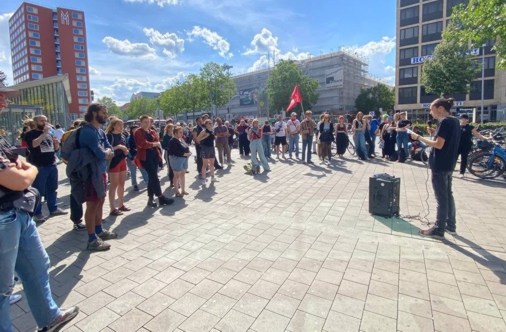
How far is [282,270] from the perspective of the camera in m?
3.54

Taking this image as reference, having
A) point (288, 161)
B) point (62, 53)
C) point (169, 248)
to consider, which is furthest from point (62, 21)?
point (169, 248)

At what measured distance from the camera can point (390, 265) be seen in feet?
11.8

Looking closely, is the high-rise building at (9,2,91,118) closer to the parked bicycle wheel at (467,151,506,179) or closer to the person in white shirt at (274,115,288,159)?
the person in white shirt at (274,115,288,159)

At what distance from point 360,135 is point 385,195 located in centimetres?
728

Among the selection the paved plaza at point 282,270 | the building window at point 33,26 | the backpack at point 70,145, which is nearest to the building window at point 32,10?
the building window at point 33,26

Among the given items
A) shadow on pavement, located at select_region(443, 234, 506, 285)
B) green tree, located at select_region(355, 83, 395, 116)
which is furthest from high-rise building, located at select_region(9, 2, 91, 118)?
shadow on pavement, located at select_region(443, 234, 506, 285)

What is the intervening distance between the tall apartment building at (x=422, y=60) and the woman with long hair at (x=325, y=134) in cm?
4401

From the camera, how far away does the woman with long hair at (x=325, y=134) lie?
11867mm

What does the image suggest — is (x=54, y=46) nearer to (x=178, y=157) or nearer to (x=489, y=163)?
(x=178, y=157)

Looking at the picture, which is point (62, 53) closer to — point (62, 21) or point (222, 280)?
point (62, 21)

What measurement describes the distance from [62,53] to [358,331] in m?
107

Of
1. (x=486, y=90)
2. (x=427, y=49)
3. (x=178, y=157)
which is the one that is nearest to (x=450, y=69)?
(x=486, y=90)

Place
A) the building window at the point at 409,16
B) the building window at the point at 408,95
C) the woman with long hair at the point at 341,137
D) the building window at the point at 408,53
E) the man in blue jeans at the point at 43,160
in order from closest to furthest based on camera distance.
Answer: the man in blue jeans at the point at 43,160
the woman with long hair at the point at 341,137
the building window at the point at 409,16
the building window at the point at 408,53
the building window at the point at 408,95

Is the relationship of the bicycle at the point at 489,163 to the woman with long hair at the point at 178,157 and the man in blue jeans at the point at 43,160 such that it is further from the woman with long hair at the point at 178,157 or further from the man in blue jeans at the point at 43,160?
the man in blue jeans at the point at 43,160
